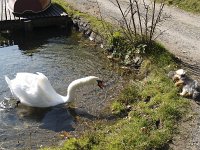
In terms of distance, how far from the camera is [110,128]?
420 inches

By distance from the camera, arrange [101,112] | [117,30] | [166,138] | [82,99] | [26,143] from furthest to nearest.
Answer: [117,30] < [82,99] < [101,112] < [26,143] < [166,138]

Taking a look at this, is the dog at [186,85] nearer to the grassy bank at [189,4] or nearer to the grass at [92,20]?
the grass at [92,20]

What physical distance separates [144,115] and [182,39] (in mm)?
6317

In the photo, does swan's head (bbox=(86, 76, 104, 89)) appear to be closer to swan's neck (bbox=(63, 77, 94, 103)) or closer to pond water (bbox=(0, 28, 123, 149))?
swan's neck (bbox=(63, 77, 94, 103))

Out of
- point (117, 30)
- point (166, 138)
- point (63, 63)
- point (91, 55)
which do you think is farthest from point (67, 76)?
point (166, 138)

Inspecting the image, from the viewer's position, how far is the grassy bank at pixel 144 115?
32.0ft

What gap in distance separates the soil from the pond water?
2230 millimetres

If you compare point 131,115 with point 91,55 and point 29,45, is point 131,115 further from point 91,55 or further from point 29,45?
point 29,45

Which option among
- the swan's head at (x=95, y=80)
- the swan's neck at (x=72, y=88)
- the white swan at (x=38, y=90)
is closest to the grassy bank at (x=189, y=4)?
the swan's head at (x=95, y=80)

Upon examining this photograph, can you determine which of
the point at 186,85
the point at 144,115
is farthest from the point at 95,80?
the point at 186,85

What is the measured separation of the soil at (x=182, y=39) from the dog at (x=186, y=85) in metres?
0.25

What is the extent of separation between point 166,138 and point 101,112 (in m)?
2.64

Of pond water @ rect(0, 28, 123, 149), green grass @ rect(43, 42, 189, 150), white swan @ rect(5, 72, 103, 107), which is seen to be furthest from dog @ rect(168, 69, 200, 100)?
white swan @ rect(5, 72, 103, 107)

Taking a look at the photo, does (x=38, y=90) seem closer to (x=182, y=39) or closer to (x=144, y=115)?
(x=144, y=115)
